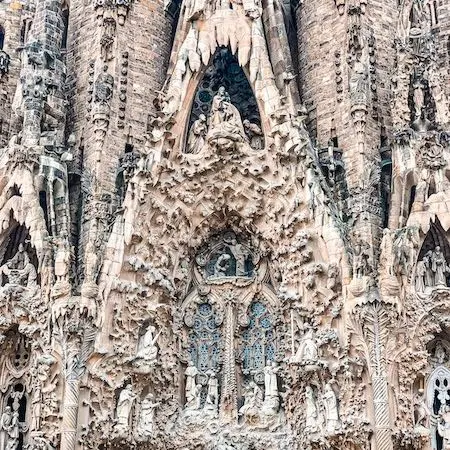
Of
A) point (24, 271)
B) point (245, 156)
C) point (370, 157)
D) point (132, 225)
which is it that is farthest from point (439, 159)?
point (24, 271)

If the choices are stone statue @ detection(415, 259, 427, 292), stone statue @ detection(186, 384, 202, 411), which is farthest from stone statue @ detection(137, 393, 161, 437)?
stone statue @ detection(415, 259, 427, 292)

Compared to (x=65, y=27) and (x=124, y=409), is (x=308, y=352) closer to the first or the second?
(x=124, y=409)

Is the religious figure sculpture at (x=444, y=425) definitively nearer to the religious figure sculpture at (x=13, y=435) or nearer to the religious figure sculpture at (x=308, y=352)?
the religious figure sculpture at (x=308, y=352)

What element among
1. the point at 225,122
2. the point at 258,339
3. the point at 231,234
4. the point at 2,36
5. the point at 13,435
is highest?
the point at 2,36

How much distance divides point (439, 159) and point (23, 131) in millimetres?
6291

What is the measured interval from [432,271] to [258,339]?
9.13ft

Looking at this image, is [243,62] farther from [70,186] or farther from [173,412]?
[173,412]

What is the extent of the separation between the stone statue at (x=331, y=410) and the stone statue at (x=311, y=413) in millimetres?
231

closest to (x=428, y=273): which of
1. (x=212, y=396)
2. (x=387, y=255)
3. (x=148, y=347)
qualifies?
(x=387, y=255)

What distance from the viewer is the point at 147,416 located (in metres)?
11.3

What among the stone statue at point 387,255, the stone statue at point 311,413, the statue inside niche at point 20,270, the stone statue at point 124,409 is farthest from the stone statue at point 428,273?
the statue inside niche at point 20,270

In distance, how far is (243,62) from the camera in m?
12.8

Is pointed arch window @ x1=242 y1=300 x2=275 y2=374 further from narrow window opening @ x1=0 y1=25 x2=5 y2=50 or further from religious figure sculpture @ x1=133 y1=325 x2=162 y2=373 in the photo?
narrow window opening @ x1=0 y1=25 x2=5 y2=50

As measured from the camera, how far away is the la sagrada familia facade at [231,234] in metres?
10.9
